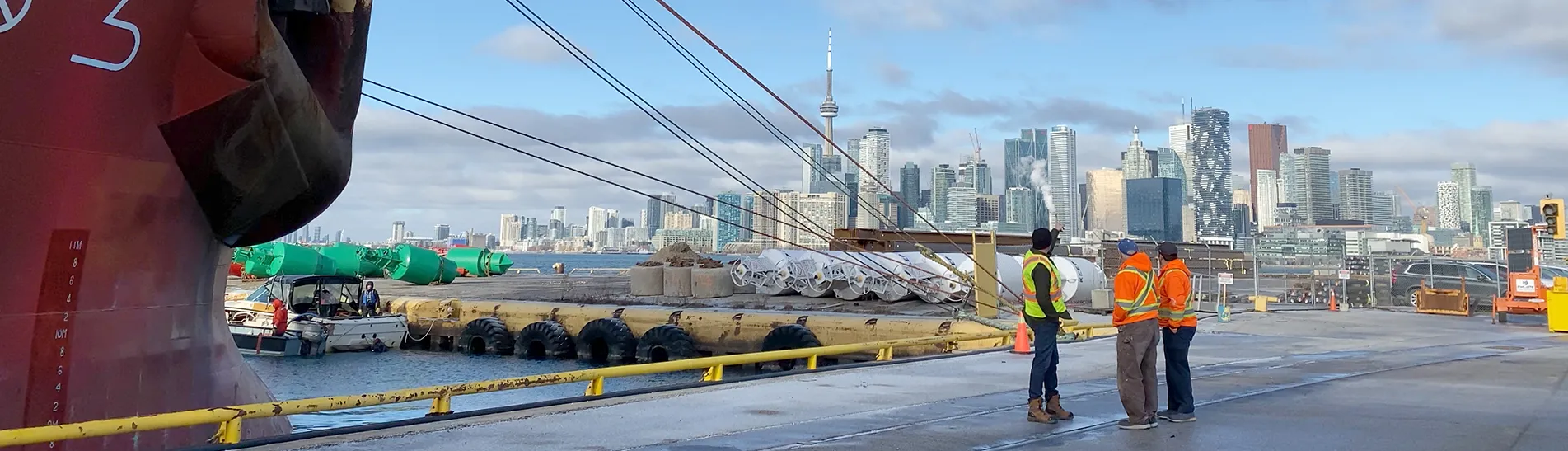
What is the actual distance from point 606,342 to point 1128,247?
20.0m

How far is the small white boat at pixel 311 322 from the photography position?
2570cm

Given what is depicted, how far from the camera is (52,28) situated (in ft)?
18.9

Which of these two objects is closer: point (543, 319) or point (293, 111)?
point (293, 111)

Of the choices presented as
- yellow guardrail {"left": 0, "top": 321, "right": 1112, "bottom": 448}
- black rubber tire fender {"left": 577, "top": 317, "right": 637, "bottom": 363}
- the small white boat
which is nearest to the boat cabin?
the small white boat

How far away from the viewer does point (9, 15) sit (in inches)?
220

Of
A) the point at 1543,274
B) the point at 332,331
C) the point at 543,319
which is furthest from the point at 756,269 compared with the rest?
the point at 1543,274

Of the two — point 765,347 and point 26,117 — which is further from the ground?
point 26,117

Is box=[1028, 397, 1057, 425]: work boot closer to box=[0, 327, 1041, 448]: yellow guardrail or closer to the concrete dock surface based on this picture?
the concrete dock surface

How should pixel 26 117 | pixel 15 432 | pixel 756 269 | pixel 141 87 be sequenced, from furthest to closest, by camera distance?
pixel 756 269
pixel 141 87
pixel 26 117
pixel 15 432

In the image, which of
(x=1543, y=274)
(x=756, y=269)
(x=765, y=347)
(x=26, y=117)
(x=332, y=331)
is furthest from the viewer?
(x=756, y=269)

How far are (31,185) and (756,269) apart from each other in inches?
1026

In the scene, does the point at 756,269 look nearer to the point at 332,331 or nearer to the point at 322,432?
the point at 332,331

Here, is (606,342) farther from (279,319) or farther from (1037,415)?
(1037,415)

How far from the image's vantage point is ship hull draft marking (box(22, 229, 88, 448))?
5.89m
